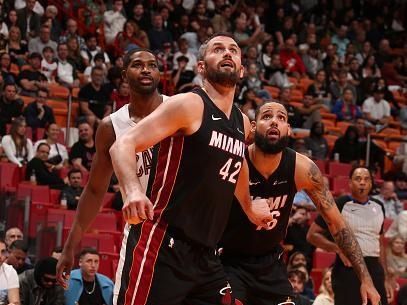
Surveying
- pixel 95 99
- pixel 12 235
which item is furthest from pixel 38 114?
pixel 12 235

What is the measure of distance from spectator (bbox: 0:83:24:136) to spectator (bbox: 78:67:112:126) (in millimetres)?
1018

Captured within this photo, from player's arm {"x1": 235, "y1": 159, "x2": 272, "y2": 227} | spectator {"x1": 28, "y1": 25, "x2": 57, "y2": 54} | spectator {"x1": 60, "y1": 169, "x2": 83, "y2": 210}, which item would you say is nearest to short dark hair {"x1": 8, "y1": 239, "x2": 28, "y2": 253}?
spectator {"x1": 60, "y1": 169, "x2": 83, "y2": 210}

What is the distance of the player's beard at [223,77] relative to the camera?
529cm

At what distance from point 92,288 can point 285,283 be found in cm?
330

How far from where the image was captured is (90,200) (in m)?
6.03

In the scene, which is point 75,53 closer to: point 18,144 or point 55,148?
point 55,148

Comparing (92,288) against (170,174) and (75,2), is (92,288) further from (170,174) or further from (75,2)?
(75,2)

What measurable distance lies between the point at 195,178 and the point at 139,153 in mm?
902

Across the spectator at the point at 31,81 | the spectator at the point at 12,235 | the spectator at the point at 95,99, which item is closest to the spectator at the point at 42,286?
the spectator at the point at 12,235

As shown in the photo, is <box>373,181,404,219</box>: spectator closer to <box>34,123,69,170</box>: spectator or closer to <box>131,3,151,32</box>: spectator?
<box>34,123,69,170</box>: spectator

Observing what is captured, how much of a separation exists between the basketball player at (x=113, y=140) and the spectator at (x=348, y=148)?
1083 cm

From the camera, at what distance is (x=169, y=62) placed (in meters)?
18.0

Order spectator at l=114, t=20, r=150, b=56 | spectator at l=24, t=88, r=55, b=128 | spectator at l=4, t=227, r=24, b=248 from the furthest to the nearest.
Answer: spectator at l=114, t=20, r=150, b=56, spectator at l=24, t=88, r=55, b=128, spectator at l=4, t=227, r=24, b=248

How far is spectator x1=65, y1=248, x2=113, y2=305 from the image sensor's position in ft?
31.0
